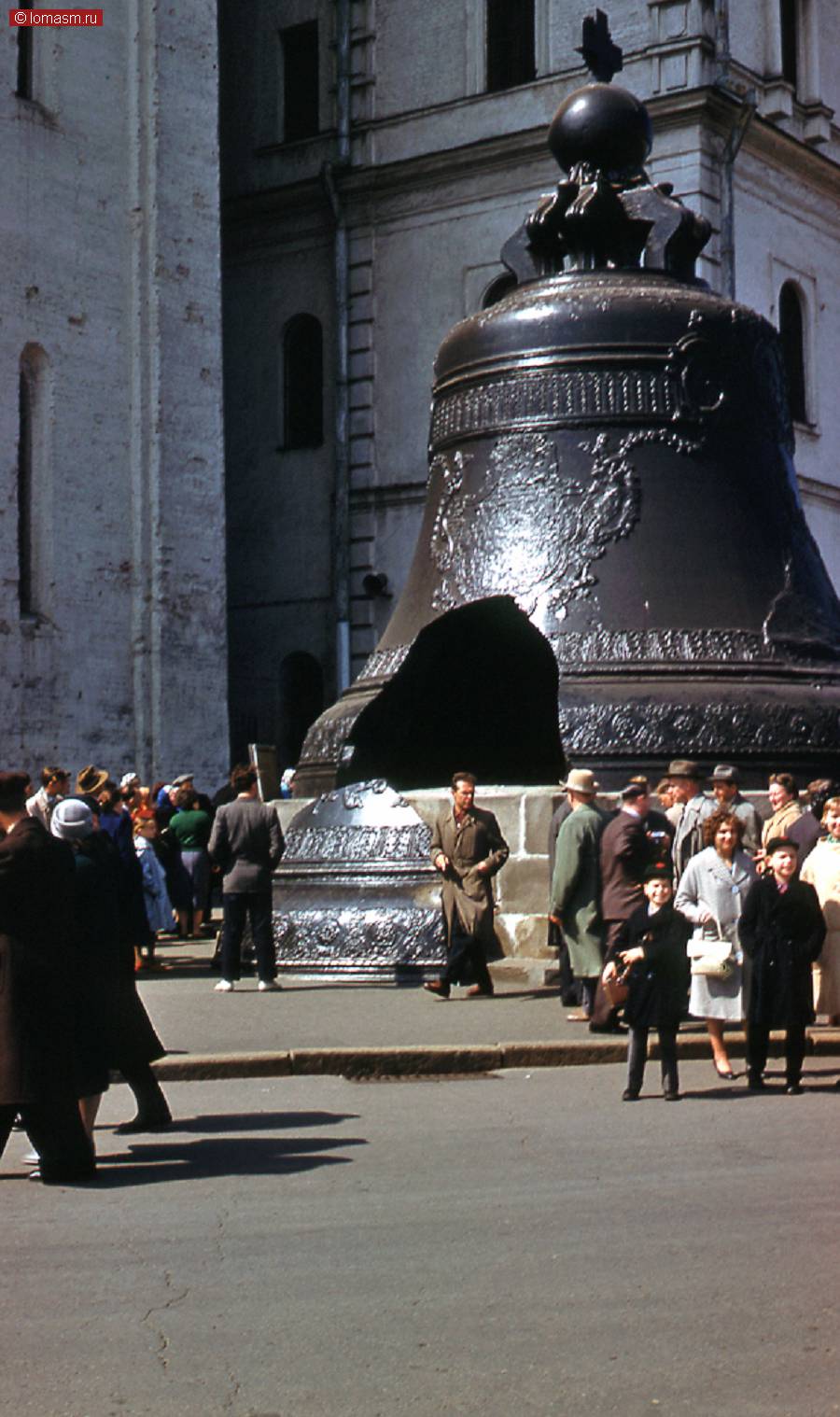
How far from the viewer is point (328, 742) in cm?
1451

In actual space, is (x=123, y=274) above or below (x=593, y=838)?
above

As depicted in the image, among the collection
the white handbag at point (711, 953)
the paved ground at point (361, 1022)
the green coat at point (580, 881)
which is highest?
the green coat at point (580, 881)

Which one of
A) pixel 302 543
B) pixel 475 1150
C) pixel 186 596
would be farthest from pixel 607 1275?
pixel 302 543

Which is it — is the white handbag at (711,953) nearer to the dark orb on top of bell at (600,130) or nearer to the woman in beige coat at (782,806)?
the woman in beige coat at (782,806)

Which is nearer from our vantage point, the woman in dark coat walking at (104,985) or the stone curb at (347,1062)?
the woman in dark coat walking at (104,985)

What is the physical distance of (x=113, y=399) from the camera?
26.1 m

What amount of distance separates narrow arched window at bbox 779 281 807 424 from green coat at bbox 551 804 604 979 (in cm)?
Answer: 1930

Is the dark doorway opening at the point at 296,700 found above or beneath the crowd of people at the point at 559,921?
above

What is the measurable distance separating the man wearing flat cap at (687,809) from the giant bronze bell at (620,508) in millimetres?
315

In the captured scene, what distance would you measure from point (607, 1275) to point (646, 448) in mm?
8221

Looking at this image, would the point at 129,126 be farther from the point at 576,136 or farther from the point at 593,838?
the point at 593,838

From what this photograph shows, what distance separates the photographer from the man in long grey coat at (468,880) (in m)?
13.1

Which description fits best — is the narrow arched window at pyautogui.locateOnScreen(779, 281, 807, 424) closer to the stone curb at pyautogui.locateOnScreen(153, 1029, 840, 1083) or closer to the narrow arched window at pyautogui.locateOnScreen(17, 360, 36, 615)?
the narrow arched window at pyautogui.locateOnScreen(17, 360, 36, 615)

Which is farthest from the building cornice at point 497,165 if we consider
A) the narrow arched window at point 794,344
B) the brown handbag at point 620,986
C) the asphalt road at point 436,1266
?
the asphalt road at point 436,1266
